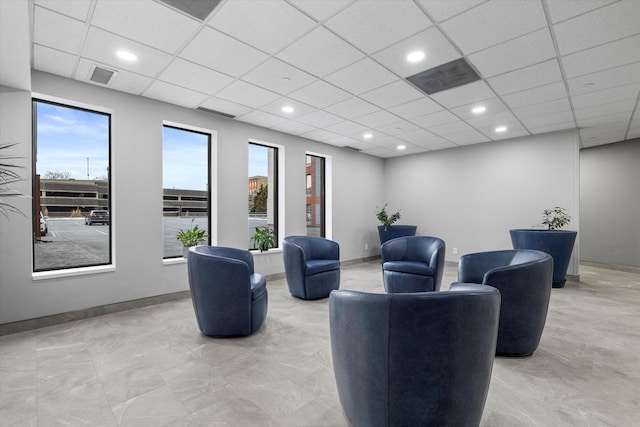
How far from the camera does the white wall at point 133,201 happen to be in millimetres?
3400

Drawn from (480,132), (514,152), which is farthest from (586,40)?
(514,152)

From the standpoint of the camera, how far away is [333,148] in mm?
7305

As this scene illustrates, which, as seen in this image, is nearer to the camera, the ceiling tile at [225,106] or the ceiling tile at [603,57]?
the ceiling tile at [603,57]

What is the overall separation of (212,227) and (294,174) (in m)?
1.99

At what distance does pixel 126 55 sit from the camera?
10.4 ft

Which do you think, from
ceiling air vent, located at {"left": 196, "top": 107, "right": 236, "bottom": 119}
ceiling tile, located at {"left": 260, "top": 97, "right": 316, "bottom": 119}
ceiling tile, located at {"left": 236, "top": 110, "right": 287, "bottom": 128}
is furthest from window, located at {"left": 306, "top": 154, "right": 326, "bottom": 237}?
ceiling air vent, located at {"left": 196, "top": 107, "right": 236, "bottom": 119}

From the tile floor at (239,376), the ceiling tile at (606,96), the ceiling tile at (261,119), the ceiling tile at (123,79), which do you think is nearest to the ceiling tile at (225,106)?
the ceiling tile at (261,119)

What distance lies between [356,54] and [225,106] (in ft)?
7.64

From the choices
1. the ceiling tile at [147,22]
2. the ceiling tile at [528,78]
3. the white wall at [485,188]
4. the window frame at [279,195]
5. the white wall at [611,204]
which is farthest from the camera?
the white wall at [611,204]

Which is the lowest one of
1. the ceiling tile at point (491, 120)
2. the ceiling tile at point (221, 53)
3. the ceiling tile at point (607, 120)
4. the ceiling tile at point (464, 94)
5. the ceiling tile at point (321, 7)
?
the ceiling tile at point (607, 120)

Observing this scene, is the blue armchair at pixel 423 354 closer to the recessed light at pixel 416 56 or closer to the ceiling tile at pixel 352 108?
the recessed light at pixel 416 56

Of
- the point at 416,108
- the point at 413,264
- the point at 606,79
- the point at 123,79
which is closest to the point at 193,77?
the point at 123,79

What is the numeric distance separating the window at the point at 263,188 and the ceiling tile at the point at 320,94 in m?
1.86

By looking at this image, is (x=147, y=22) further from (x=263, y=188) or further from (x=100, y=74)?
(x=263, y=188)
